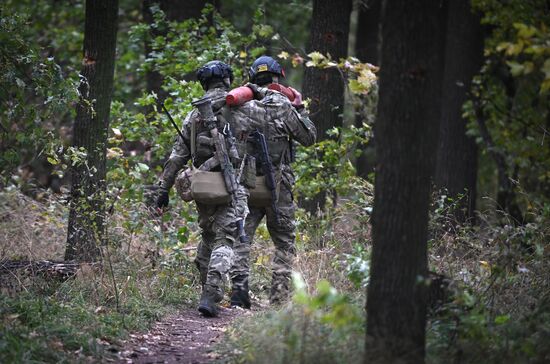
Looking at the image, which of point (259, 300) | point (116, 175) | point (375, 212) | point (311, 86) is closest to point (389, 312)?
point (375, 212)

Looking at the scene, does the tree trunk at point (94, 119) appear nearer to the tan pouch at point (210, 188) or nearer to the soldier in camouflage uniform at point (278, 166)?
the tan pouch at point (210, 188)

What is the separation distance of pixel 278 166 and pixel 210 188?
3.08ft

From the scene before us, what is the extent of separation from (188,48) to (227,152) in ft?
12.6

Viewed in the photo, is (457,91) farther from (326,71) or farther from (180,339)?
(180,339)

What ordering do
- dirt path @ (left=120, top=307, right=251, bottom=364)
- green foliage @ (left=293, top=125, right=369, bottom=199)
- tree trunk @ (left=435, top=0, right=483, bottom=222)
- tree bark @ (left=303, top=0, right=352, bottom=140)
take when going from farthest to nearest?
tree trunk @ (left=435, top=0, right=483, bottom=222) → tree bark @ (left=303, top=0, right=352, bottom=140) → green foliage @ (left=293, top=125, right=369, bottom=199) → dirt path @ (left=120, top=307, right=251, bottom=364)

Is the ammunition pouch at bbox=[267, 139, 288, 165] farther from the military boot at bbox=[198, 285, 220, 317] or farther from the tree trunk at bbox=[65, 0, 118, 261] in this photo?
the tree trunk at bbox=[65, 0, 118, 261]

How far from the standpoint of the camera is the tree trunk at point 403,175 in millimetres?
4953

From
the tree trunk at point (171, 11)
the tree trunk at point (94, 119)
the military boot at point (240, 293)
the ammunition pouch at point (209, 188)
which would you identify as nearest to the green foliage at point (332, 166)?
the military boot at point (240, 293)

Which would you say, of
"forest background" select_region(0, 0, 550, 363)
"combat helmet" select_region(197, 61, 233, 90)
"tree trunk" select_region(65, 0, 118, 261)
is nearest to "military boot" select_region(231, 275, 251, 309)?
"forest background" select_region(0, 0, 550, 363)

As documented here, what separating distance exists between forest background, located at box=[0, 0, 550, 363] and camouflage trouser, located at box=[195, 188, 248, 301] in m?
0.60

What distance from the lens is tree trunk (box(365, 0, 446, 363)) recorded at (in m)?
4.95

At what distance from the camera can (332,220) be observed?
9859 millimetres

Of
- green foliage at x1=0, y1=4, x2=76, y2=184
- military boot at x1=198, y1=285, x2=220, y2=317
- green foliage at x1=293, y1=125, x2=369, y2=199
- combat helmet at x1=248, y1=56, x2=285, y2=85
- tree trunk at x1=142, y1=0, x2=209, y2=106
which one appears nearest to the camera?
green foliage at x1=0, y1=4, x2=76, y2=184

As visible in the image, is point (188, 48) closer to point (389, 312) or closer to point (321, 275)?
point (321, 275)
